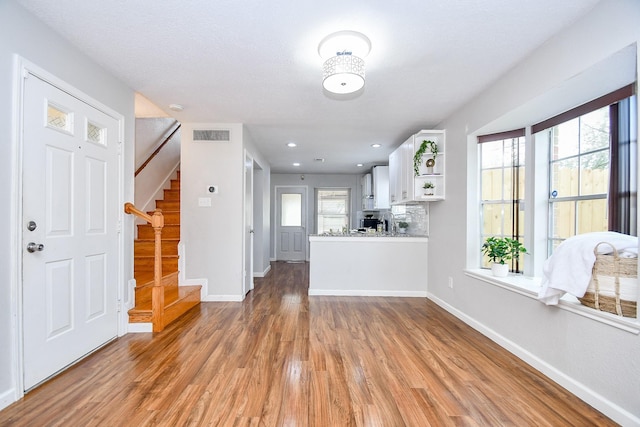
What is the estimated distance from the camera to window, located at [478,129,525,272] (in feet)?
9.49

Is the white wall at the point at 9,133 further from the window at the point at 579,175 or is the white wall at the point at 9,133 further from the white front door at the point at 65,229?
the window at the point at 579,175

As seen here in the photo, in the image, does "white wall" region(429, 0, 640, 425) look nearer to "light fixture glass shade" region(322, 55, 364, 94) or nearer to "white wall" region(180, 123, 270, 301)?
"light fixture glass shade" region(322, 55, 364, 94)

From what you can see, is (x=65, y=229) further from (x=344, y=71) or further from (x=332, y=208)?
(x=332, y=208)

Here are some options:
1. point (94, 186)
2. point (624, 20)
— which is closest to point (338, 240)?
point (94, 186)

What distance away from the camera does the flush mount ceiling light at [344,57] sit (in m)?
1.98

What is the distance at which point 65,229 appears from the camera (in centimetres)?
213

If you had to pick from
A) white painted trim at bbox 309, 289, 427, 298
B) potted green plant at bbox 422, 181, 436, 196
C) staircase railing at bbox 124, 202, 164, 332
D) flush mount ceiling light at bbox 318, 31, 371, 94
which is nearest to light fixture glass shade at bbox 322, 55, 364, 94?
flush mount ceiling light at bbox 318, 31, 371, 94

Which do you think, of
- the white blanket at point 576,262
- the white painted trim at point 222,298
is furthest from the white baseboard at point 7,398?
the white blanket at point 576,262

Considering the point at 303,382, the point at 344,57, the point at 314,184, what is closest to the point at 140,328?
the point at 303,382

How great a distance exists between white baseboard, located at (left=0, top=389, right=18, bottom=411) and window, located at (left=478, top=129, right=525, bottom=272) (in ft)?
13.0

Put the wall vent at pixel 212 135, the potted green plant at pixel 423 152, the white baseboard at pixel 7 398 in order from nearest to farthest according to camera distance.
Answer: the white baseboard at pixel 7 398, the potted green plant at pixel 423 152, the wall vent at pixel 212 135

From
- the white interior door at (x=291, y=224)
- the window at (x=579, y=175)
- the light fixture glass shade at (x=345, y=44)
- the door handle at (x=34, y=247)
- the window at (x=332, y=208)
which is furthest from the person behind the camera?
the window at (x=332, y=208)

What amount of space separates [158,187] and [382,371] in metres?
4.53

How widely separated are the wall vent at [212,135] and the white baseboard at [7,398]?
3048 millimetres
